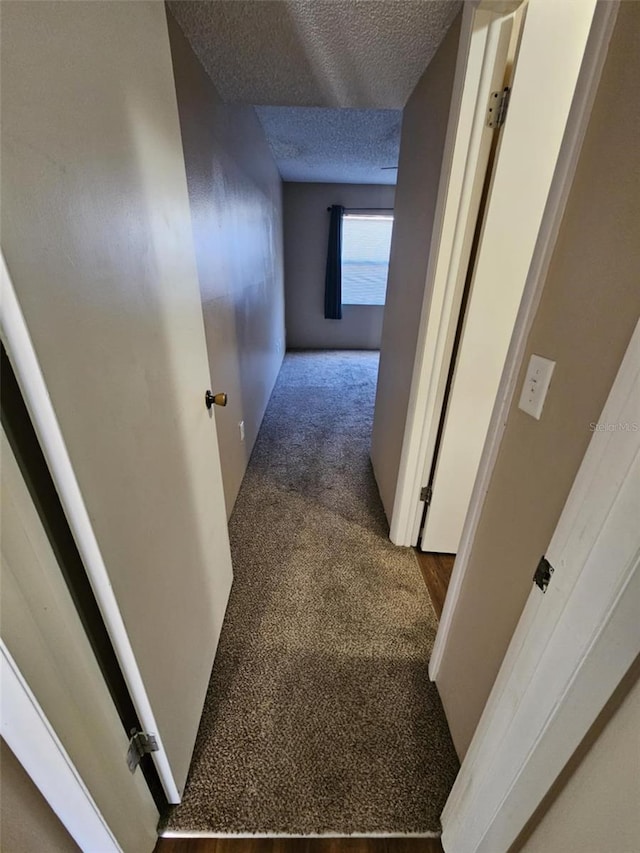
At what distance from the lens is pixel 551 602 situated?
568 mm

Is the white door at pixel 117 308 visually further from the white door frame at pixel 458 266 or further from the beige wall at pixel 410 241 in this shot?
the beige wall at pixel 410 241

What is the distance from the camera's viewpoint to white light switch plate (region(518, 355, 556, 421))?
703 millimetres

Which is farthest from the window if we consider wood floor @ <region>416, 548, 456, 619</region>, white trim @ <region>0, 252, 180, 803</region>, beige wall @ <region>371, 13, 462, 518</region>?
white trim @ <region>0, 252, 180, 803</region>

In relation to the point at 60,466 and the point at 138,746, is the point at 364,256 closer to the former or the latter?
the point at 60,466

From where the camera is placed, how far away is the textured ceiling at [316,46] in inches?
47.7

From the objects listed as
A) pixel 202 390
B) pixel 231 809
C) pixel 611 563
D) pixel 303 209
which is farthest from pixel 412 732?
pixel 303 209

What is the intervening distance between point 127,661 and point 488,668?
2.81ft

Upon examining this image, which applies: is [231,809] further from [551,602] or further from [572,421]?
[572,421]

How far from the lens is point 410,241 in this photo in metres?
1.77

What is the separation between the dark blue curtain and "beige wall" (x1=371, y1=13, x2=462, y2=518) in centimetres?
356

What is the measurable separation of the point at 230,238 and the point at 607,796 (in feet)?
7.97

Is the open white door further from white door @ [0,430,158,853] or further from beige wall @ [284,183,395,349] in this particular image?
beige wall @ [284,183,395,349]

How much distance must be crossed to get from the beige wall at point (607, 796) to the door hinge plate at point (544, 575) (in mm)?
152

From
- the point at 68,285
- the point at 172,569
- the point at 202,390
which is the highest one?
the point at 68,285
